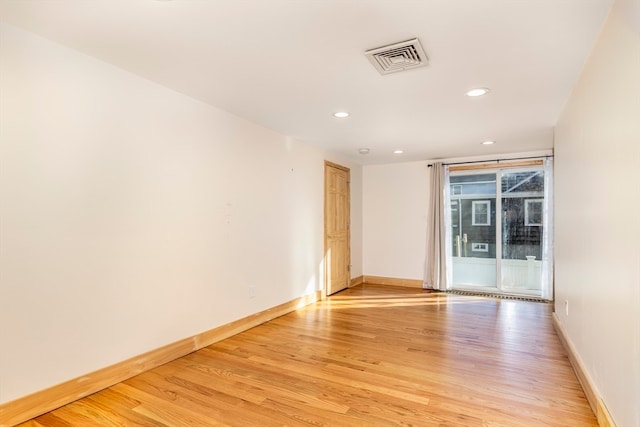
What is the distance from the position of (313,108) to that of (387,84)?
848 mm

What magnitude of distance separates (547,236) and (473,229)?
108 cm

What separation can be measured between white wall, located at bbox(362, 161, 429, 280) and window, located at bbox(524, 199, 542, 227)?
1.53 m

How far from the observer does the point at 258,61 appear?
7.58ft

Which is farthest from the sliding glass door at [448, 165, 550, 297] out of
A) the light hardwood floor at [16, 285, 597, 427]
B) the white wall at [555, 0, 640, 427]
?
the white wall at [555, 0, 640, 427]

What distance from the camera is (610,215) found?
5.84ft

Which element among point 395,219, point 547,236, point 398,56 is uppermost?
point 398,56

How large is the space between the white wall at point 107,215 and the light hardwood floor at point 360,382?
0.38m

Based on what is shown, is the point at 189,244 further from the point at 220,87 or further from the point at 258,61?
the point at 258,61

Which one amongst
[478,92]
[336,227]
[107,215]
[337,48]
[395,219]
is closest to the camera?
[337,48]

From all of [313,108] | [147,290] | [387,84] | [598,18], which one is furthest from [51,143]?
[598,18]

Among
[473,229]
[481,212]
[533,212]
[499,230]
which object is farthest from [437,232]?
[533,212]

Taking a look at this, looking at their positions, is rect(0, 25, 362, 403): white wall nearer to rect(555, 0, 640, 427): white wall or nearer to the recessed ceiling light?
the recessed ceiling light

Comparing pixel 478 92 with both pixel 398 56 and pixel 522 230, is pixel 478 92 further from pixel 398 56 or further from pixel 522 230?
pixel 522 230

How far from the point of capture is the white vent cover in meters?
2.08
